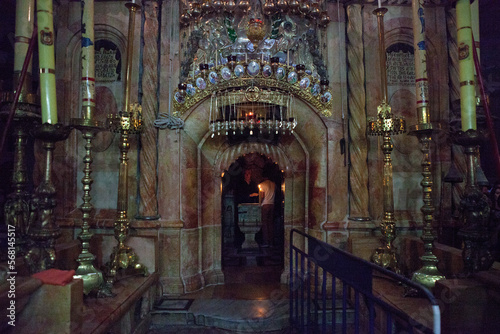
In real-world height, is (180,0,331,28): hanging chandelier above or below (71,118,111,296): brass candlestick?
above

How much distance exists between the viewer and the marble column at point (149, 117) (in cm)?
555

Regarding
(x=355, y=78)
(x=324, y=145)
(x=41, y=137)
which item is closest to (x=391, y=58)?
(x=355, y=78)

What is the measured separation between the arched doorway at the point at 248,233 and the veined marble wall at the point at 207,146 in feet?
2.97

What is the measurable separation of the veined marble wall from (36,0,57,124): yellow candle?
7.49 feet

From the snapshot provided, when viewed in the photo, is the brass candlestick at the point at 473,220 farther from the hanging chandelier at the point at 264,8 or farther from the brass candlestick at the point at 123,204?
the brass candlestick at the point at 123,204

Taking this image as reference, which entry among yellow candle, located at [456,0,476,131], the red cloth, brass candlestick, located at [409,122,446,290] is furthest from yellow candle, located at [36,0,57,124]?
yellow candle, located at [456,0,476,131]

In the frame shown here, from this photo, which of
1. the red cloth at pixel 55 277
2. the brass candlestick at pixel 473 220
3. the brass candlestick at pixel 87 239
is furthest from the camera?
the brass candlestick at pixel 87 239


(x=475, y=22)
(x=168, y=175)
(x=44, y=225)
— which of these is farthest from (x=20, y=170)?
(x=475, y=22)

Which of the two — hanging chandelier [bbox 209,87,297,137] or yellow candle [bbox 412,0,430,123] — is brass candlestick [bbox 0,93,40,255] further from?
yellow candle [bbox 412,0,430,123]

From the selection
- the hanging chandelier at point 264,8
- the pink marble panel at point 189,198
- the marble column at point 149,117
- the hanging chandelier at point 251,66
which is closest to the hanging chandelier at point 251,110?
the hanging chandelier at point 251,66

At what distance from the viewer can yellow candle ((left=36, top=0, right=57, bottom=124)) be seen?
10.7 feet

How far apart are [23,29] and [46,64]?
3.46 feet

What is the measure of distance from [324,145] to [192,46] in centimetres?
292

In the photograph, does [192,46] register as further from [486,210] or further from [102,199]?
[486,210]
